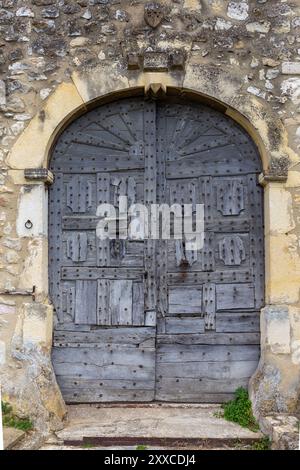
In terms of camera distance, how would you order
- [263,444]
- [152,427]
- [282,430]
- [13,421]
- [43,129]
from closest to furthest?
[282,430] → [263,444] → [152,427] → [13,421] → [43,129]

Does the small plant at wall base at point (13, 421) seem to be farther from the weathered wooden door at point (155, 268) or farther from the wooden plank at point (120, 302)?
Result: the wooden plank at point (120, 302)

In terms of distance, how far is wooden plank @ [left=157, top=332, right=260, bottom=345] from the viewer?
16.2 ft

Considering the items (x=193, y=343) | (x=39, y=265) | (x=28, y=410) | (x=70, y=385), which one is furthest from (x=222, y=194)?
(x=28, y=410)

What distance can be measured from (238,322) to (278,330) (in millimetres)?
389

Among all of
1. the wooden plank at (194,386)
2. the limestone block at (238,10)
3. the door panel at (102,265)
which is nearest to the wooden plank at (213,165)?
the door panel at (102,265)

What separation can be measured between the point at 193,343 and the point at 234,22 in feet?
9.02

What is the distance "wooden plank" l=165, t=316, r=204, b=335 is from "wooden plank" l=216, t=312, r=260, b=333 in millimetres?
158

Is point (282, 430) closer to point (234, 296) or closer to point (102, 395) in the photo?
point (234, 296)

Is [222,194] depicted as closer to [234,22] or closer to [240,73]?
[240,73]

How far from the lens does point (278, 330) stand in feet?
15.4

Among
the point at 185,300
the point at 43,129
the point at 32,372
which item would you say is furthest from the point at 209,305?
the point at 43,129

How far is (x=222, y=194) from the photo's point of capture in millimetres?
5062

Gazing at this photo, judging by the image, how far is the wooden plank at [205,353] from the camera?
494cm

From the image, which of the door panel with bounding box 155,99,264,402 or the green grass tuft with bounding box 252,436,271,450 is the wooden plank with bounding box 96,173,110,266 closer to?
the door panel with bounding box 155,99,264,402
